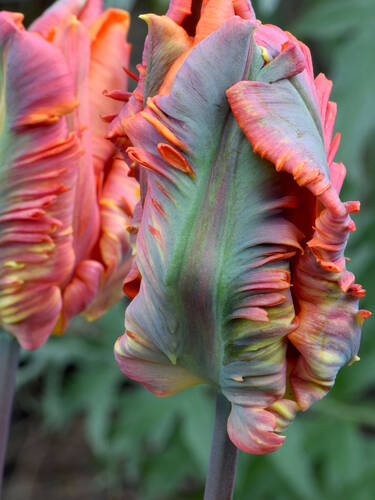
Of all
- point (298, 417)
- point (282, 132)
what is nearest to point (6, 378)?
point (282, 132)

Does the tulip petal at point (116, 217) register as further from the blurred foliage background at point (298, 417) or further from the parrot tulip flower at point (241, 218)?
the blurred foliage background at point (298, 417)

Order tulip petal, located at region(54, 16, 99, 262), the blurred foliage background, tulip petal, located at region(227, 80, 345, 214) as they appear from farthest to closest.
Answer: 1. the blurred foliage background
2. tulip petal, located at region(54, 16, 99, 262)
3. tulip petal, located at region(227, 80, 345, 214)

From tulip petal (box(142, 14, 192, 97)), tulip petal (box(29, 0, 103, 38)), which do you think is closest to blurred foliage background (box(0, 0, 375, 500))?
tulip petal (box(29, 0, 103, 38))

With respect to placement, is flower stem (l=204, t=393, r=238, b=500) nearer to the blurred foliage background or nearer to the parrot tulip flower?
the parrot tulip flower

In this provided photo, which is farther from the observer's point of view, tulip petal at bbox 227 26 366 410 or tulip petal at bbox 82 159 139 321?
tulip petal at bbox 82 159 139 321

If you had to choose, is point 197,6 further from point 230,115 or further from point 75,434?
point 75,434

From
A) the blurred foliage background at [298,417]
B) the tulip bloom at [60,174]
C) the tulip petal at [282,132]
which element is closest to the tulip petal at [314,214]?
the tulip petal at [282,132]
